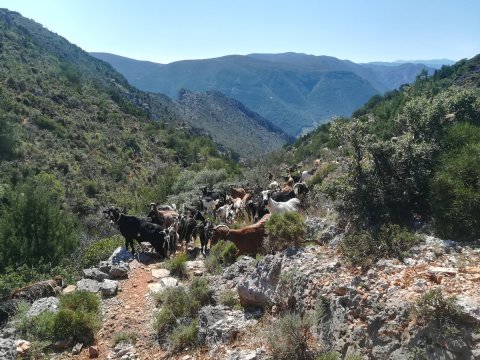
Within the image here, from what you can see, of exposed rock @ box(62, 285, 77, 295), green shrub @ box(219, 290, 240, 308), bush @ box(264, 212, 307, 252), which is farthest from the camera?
exposed rock @ box(62, 285, 77, 295)

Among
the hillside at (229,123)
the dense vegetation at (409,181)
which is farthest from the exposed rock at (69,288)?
the hillside at (229,123)

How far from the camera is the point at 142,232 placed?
37.4ft

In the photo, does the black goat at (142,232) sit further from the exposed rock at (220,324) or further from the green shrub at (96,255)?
the exposed rock at (220,324)

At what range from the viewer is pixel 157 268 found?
10.1 m

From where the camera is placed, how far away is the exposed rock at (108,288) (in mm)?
8469

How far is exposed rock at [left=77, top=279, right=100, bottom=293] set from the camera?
28.3ft

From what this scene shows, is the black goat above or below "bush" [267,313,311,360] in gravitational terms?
below

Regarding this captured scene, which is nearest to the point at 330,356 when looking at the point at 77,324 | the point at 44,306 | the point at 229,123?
the point at 77,324

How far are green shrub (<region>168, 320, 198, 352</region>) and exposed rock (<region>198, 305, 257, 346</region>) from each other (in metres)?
0.10

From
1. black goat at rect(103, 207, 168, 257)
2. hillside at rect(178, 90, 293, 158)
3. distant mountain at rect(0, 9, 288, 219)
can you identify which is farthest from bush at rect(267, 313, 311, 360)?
hillside at rect(178, 90, 293, 158)

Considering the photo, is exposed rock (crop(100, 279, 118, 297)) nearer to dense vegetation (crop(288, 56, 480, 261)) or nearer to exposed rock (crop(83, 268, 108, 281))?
exposed rock (crop(83, 268, 108, 281))

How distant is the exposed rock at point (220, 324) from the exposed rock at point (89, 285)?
292 centimetres

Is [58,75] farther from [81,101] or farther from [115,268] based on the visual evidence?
[115,268]

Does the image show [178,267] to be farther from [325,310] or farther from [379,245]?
[379,245]
